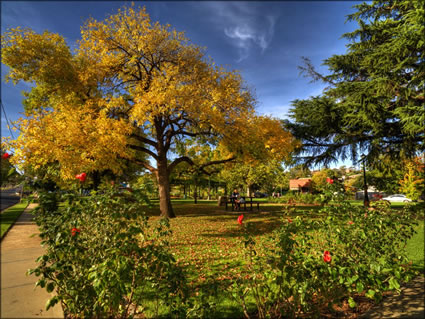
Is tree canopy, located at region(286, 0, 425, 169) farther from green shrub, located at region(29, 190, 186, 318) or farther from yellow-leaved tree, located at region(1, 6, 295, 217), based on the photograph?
green shrub, located at region(29, 190, 186, 318)

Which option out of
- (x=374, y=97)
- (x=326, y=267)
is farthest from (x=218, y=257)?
(x=374, y=97)

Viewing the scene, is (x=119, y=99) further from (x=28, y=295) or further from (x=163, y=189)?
(x=28, y=295)

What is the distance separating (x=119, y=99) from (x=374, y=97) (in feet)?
44.7

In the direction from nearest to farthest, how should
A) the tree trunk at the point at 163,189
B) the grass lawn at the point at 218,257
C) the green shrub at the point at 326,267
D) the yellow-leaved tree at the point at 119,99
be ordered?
the green shrub at the point at 326,267 → the grass lawn at the point at 218,257 → the yellow-leaved tree at the point at 119,99 → the tree trunk at the point at 163,189

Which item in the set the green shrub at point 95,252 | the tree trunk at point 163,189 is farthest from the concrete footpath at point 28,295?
the tree trunk at point 163,189

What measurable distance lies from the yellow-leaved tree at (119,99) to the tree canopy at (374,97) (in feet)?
13.5

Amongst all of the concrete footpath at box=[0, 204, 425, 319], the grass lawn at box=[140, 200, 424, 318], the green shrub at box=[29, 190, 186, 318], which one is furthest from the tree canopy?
the green shrub at box=[29, 190, 186, 318]

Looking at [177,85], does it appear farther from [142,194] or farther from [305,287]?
[305,287]

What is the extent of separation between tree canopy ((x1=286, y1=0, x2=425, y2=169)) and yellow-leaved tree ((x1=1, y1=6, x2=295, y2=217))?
4.13 metres

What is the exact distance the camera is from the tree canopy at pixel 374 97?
10.5 metres

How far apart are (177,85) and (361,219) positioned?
9487mm

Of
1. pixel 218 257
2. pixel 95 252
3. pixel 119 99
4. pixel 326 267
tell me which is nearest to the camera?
pixel 95 252

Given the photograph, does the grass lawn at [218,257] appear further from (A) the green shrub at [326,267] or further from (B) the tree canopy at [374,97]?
(B) the tree canopy at [374,97]

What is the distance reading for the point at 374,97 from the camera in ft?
38.7
